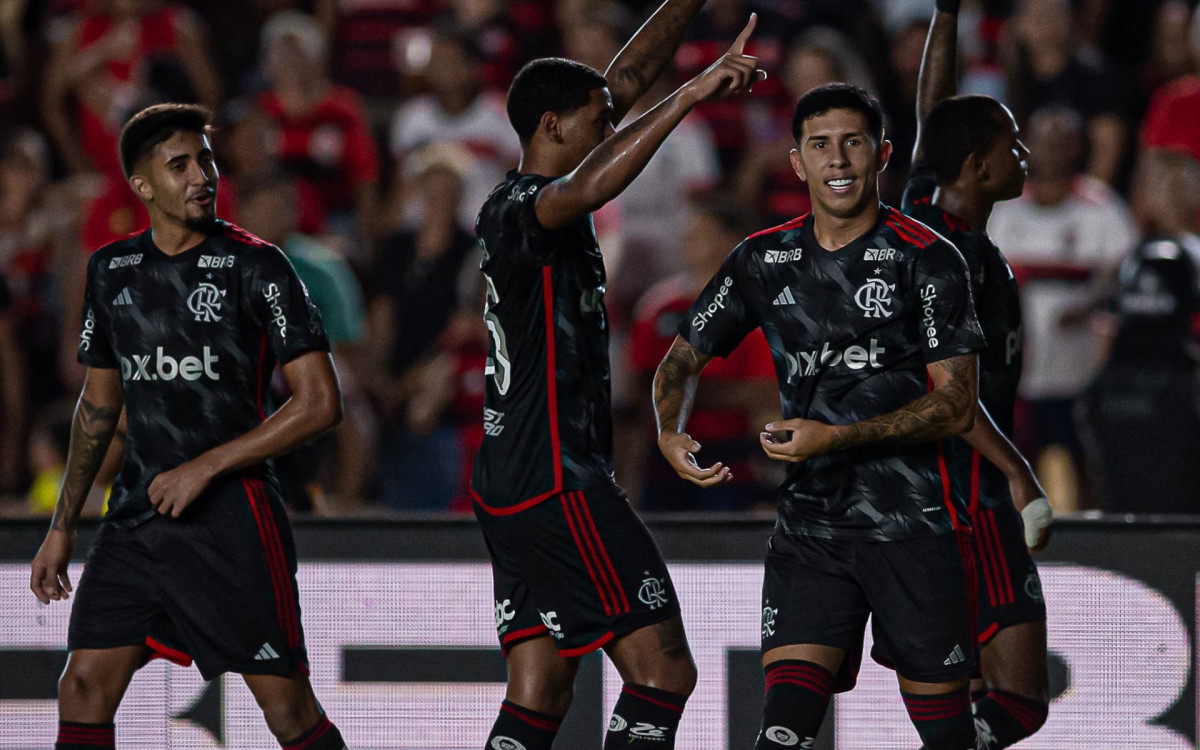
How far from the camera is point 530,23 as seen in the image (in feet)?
36.0

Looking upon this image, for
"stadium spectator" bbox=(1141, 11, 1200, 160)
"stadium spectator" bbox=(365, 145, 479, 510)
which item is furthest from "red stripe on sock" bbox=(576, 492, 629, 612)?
"stadium spectator" bbox=(1141, 11, 1200, 160)

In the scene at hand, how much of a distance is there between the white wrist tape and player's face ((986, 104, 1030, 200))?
3.35 ft

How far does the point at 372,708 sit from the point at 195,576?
1319 millimetres

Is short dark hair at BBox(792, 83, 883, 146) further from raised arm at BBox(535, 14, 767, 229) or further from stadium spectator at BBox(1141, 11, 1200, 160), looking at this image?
stadium spectator at BBox(1141, 11, 1200, 160)

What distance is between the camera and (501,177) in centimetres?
973

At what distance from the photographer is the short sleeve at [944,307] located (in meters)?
4.48

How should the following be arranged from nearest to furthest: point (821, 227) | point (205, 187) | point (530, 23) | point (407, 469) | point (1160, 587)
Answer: point (821, 227) → point (205, 187) → point (1160, 587) → point (407, 469) → point (530, 23)

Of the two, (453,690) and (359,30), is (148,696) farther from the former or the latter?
(359,30)

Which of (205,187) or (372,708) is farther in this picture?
(372,708)

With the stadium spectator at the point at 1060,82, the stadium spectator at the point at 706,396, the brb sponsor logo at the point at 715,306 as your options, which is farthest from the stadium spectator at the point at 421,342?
the brb sponsor logo at the point at 715,306

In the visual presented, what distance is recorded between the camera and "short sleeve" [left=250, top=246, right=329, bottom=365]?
4.91m

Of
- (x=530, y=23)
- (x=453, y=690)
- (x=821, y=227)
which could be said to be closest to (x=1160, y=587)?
(x=821, y=227)

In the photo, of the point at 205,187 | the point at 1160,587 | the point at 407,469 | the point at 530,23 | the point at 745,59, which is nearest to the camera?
the point at 745,59

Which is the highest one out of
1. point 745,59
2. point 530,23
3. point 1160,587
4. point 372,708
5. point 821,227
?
point 530,23
